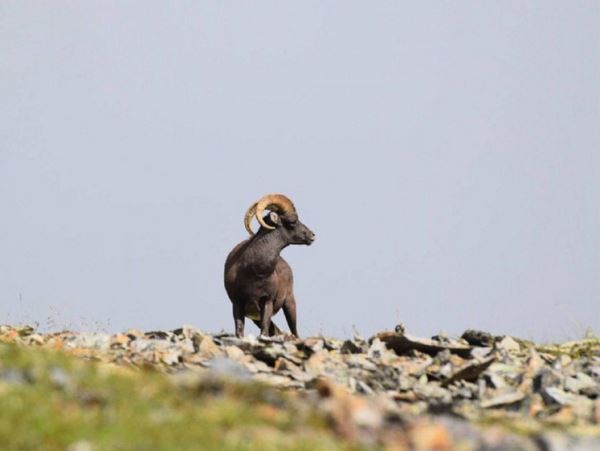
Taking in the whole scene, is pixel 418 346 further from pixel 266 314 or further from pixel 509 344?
pixel 266 314

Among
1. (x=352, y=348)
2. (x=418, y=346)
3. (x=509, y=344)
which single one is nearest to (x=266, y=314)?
(x=352, y=348)

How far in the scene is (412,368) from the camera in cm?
1780

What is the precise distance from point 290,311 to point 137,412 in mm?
16024

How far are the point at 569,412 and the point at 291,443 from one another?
635cm

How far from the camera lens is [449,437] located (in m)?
9.40

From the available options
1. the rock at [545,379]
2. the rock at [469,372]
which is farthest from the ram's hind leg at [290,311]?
the rock at [545,379]

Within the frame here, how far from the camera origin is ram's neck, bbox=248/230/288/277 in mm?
24141

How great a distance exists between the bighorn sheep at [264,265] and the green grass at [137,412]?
1321 centimetres

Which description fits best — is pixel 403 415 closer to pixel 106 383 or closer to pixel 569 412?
pixel 106 383

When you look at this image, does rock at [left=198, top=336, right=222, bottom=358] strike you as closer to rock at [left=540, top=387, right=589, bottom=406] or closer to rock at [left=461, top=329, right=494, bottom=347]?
rock at [left=540, top=387, right=589, bottom=406]

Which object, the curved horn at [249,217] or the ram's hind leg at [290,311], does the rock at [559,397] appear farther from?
the ram's hind leg at [290,311]

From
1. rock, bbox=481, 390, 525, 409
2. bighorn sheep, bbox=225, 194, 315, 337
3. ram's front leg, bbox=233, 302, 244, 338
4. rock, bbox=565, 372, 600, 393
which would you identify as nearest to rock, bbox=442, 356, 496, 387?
rock, bbox=565, 372, 600, 393

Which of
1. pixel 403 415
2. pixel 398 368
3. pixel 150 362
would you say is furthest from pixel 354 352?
pixel 403 415

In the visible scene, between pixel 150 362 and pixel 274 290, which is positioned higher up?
pixel 274 290
